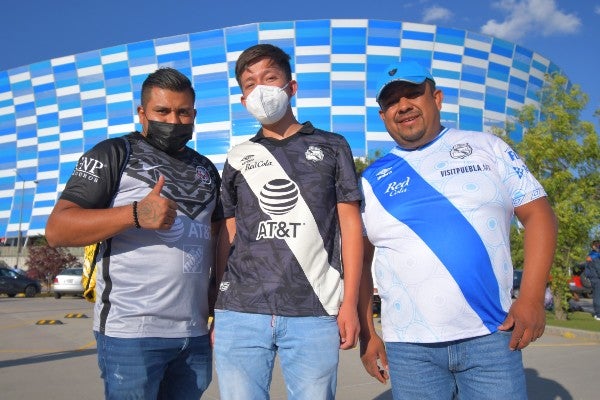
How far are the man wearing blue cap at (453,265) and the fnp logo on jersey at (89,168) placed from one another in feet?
3.87

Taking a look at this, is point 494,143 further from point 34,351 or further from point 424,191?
point 34,351

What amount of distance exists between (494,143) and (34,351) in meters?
7.42

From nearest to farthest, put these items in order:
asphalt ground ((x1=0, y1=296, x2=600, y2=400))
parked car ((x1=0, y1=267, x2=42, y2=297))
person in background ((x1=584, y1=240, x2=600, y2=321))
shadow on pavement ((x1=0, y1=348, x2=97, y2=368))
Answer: asphalt ground ((x1=0, y1=296, x2=600, y2=400)) → shadow on pavement ((x1=0, y1=348, x2=97, y2=368)) → person in background ((x1=584, y1=240, x2=600, y2=321)) → parked car ((x1=0, y1=267, x2=42, y2=297))

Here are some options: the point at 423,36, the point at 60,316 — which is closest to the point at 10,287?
the point at 60,316

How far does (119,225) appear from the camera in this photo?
2.14 meters

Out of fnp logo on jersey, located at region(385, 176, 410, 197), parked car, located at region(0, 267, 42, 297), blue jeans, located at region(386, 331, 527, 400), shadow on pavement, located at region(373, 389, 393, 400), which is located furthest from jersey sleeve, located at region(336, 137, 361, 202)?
parked car, located at region(0, 267, 42, 297)

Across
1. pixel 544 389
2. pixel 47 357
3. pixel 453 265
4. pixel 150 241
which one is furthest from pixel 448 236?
pixel 47 357

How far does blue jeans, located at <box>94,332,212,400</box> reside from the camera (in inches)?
86.7

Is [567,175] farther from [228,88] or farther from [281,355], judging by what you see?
[228,88]

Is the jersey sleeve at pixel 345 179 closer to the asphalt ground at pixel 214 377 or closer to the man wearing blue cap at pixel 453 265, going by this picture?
the man wearing blue cap at pixel 453 265

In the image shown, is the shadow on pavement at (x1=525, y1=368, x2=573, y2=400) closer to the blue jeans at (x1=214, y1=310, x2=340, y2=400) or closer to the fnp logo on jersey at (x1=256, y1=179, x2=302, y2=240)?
the blue jeans at (x1=214, y1=310, x2=340, y2=400)

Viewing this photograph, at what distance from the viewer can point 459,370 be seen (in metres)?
2.11

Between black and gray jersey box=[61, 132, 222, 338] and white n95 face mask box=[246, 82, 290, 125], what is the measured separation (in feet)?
1.54

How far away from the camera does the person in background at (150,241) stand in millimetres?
2182
